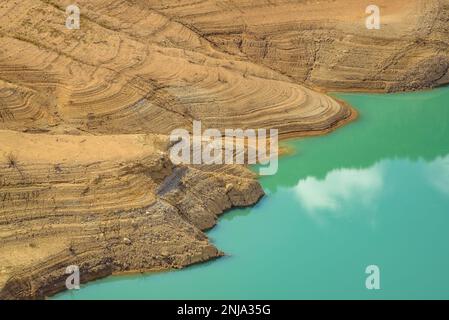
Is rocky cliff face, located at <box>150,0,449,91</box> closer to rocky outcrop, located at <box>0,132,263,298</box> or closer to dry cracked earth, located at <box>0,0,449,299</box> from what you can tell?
dry cracked earth, located at <box>0,0,449,299</box>

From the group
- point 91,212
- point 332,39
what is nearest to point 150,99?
point 332,39

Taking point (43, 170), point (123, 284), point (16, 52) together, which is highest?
point (16, 52)

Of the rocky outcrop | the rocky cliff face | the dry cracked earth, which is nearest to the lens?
the rocky outcrop

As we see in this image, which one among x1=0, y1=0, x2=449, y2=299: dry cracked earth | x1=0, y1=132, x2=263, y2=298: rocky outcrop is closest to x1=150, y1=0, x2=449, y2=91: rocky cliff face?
x1=0, y1=0, x2=449, y2=299: dry cracked earth

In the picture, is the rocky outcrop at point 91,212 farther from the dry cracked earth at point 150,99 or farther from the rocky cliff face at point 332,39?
the rocky cliff face at point 332,39

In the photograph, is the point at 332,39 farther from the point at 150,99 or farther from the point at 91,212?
the point at 91,212

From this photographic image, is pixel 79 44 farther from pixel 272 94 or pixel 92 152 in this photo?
pixel 92 152

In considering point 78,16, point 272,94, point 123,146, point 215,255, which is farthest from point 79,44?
point 215,255

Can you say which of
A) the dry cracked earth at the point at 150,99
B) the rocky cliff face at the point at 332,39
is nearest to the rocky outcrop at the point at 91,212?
the dry cracked earth at the point at 150,99

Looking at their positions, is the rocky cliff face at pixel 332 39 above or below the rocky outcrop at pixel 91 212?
above
